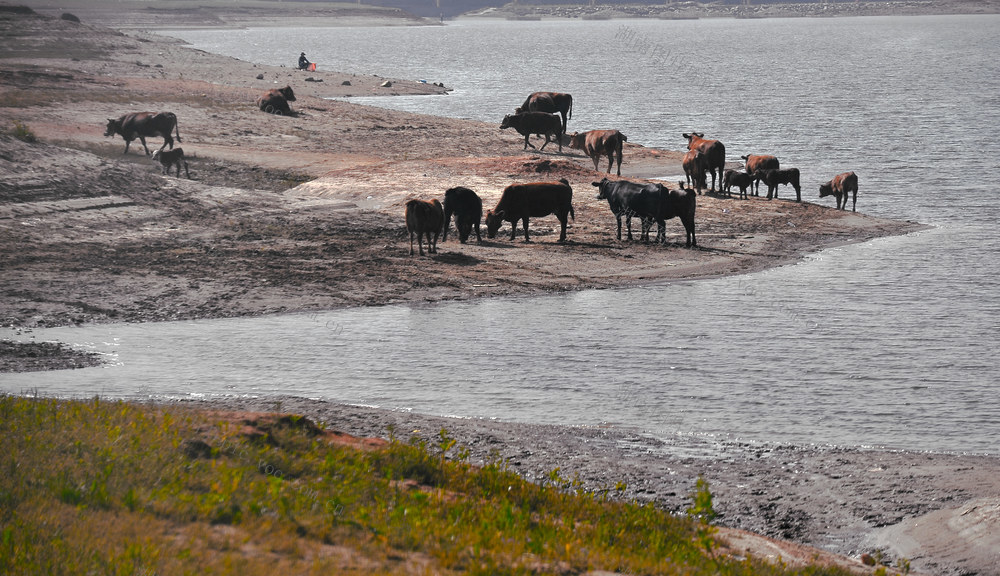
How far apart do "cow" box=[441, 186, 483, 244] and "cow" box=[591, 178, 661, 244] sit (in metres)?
3.41

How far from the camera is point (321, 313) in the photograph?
61.6 feet

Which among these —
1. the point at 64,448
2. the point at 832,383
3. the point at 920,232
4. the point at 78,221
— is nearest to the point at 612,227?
the point at 920,232

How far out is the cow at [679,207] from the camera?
23.4 meters

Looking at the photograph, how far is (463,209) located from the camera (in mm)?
23141

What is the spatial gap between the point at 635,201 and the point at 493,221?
3.41 m

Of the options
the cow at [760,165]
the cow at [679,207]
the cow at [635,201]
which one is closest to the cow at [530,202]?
the cow at [635,201]

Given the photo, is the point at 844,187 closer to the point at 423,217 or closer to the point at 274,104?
the point at 423,217

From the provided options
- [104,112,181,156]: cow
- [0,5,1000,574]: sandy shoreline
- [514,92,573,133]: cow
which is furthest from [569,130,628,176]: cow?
[104,112,181,156]: cow

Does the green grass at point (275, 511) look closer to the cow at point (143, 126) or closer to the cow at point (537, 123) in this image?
the cow at point (143, 126)

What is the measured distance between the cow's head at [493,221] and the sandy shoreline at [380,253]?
1.72 feet

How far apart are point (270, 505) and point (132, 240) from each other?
1592 centimetres

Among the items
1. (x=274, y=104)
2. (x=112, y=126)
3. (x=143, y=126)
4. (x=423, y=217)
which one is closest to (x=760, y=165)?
(x=423, y=217)

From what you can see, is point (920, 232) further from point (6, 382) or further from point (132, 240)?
point (6, 382)

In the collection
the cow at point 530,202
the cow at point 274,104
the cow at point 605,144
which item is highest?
the cow at point 274,104
